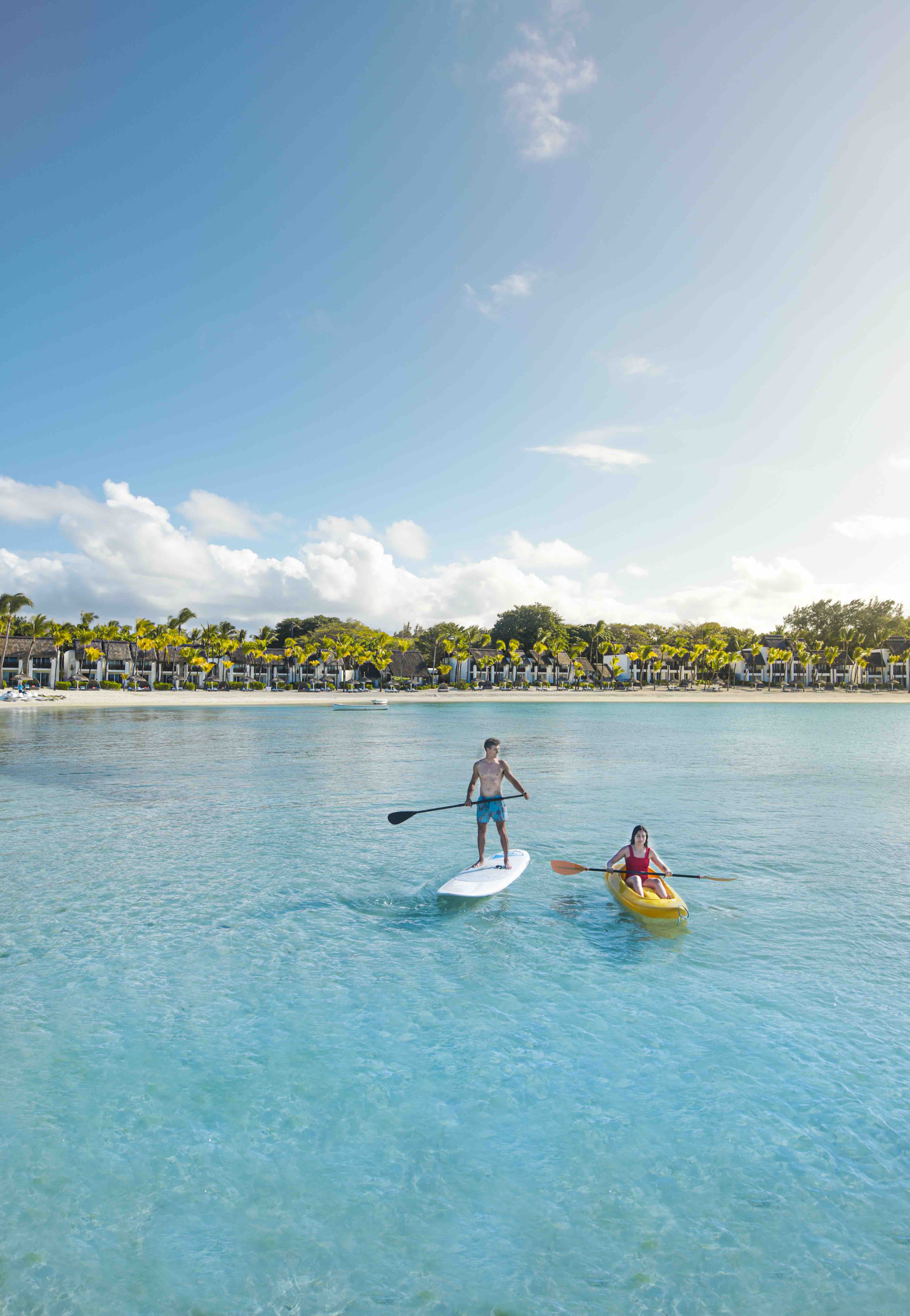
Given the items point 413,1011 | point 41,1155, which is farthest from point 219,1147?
point 413,1011

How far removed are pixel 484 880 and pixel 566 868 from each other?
1.60m

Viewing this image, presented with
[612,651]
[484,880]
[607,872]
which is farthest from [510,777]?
[612,651]

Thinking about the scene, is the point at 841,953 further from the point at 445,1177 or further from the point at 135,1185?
the point at 135,1185

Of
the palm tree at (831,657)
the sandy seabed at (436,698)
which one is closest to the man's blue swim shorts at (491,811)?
the sandy seabed at (436,698)

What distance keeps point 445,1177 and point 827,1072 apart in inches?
166

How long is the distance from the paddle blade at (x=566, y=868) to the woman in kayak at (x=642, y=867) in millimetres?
1073

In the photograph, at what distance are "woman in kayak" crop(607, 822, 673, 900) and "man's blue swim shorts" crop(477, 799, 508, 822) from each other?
2300mm

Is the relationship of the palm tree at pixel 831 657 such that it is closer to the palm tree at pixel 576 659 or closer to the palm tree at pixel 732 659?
the palm tree at pixel 732 659

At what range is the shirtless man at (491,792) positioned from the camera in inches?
520

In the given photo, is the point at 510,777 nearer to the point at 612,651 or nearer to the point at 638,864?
the point at 638,864

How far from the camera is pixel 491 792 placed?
13.4 m

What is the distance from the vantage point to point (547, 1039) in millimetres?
8156

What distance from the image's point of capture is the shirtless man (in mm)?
13203

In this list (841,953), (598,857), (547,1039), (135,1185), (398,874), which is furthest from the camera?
(598,857)
